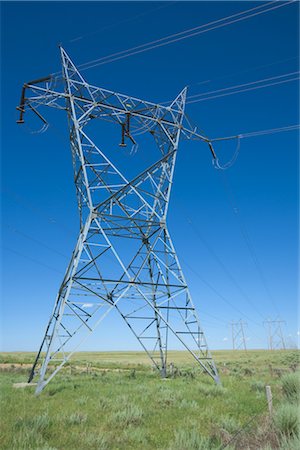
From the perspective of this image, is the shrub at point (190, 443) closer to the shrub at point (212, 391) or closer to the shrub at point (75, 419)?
the shrub at point (75, 419)

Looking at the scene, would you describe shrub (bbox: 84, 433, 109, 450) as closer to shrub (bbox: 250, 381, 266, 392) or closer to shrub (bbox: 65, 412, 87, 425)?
shrub (bbox: 65, 412, 87, 425)

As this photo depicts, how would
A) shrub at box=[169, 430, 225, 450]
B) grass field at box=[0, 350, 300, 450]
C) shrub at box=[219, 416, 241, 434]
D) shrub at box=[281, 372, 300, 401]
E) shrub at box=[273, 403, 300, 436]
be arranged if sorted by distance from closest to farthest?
1. shrub at box=[169, 430, 225, 450]
2. grass field at box=[0, 350, 300, 450]
3. shrub at box=[273, 403, 300, 436]
4. shrub at box=[219, 416, 241, 434]
5. shrub at box=[281, 372, 300, 401]

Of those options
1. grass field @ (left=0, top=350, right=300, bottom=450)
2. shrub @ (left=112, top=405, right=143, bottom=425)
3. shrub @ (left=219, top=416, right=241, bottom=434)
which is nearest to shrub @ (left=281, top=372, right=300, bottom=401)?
grass field @ (left=0, top=350, right=300, bottom=450)

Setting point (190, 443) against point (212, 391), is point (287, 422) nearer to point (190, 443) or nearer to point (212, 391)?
point (190, 443)

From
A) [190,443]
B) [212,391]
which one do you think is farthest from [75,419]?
[212,391]

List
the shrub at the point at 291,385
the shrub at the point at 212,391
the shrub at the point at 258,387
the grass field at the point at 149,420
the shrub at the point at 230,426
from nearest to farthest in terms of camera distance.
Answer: the grass field at the point at 149,420 < the shrub at the point at 230,426 < the shrub at the point at 291,385 < the shrub at the point at 212,391 < the shrub at the point at 258,387

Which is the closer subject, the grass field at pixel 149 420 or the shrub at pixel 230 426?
the grass field at pixel 149 420

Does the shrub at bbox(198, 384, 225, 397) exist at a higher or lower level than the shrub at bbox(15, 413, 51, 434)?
higher

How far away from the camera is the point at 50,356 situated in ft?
48.1

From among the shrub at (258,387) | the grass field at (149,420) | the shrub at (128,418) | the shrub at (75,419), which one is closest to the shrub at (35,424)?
the grass field at (149,420)

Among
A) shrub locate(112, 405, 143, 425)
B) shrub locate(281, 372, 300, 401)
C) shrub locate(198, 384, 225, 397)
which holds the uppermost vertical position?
shrub locate(281, 372, 300, 401)

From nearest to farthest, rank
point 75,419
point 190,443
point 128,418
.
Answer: point 190,443 → point 75,419 → point 128,418

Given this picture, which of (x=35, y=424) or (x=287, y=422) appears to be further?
(x=35, y=424)

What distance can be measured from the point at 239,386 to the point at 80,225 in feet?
34.2
